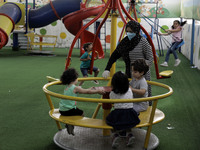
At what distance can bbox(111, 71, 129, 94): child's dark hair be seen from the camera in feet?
10.7

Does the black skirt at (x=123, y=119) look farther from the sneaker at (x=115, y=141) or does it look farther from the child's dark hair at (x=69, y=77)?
the child's dark hair at (x=69, y=77)

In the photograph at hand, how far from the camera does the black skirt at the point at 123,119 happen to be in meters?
3.15

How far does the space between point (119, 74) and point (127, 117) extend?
46cm

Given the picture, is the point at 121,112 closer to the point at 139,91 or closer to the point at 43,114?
the point at 139,91

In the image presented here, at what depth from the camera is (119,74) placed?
328cm

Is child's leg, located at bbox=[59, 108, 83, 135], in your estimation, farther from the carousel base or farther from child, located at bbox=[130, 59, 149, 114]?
child, located at bbox=[130, 59, 149, 114]

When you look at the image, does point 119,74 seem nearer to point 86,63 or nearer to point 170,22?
point 86,63

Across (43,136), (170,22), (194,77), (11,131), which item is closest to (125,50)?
(43,136)

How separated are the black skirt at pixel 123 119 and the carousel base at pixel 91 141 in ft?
1.49

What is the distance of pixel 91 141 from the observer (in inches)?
146

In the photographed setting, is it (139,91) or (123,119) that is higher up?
(139,91)

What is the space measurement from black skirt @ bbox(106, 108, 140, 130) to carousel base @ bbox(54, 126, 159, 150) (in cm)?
45

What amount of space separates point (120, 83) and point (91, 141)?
90 centimetres

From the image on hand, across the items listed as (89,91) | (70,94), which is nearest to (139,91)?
(89,91)
